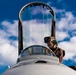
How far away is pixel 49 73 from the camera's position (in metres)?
5.98

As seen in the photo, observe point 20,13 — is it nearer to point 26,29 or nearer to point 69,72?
point 26,29

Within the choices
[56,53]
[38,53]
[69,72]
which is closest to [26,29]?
[56,53]

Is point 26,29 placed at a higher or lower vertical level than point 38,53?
higher

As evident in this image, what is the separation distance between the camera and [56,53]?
10523 millimetres

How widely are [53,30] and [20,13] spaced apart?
1.65 m

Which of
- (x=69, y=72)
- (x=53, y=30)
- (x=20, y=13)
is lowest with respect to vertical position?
(x=69, y=72)

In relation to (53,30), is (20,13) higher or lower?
higher

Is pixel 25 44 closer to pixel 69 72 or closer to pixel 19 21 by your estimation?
pixel 19 21

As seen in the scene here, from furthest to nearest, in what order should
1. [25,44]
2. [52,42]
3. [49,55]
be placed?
[25,44]
[52,42]
[49,55]

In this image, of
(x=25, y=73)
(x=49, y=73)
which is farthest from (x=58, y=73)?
(x=25, y=73)

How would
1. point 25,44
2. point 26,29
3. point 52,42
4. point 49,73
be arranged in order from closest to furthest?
point 49,73
point 52,42
point 25,44
point 26,29

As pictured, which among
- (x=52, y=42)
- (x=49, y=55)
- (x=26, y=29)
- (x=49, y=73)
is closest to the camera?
(x=49, y=73)

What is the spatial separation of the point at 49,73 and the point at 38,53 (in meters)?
3.35

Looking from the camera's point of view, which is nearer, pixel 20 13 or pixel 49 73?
pixel 49 73
